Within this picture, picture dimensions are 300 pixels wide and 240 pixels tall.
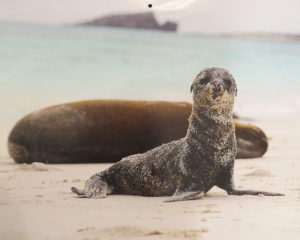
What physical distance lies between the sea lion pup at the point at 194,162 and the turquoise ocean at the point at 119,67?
84 millimetres

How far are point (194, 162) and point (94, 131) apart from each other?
16.6 inches

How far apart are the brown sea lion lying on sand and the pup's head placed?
0.27 feet

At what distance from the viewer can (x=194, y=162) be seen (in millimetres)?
2330

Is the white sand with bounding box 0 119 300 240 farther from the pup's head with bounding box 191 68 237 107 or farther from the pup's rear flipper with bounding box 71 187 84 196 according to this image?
the pup's head with bounding box 191 68 237 107

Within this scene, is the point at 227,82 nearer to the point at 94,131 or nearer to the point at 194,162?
the point at 194,162

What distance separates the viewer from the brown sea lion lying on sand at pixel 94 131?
2332 mm

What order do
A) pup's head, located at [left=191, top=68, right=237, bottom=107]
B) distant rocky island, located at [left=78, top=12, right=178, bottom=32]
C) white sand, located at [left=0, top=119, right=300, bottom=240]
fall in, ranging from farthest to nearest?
distant rocky island, located at [left=78, top=12, right=178, bottom=32], pup's head, located at [left=191, top=68, right=237, bottom=107], white sand, located at [left=0, top=119, right=300, bottom=240]

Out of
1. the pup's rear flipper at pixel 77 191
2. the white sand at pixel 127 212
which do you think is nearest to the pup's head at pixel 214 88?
the white sand at pixel 127 212

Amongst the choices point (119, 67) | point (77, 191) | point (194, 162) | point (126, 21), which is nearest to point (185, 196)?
point (194, 162)

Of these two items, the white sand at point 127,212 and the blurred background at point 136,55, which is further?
the blurred background at point 136,55

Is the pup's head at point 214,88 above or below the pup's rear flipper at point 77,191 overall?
above

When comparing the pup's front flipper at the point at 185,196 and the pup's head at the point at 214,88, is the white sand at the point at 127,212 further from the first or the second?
the pup's head at the point at 214,88

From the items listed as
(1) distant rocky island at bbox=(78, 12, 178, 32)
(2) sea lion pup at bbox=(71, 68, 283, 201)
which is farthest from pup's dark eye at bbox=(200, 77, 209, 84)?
(1) distant rocky island at bbox=(78, 12, 178, 32)

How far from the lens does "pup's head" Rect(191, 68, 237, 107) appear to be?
7.44ft
